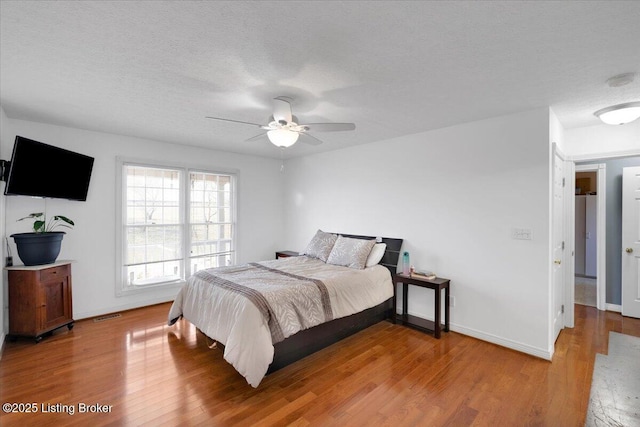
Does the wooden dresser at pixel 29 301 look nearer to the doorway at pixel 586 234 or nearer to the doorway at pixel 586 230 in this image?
the doorway at pixel 586 234

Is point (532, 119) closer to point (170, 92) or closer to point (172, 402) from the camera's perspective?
point (170, 92)

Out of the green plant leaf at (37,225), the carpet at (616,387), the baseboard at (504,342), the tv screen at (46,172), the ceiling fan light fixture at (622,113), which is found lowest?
the carpet at (616,387)

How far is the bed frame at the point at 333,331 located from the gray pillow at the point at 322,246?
2.44 feet

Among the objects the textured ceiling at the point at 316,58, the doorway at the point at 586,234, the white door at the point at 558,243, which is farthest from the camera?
the doorway at the point at 586,234

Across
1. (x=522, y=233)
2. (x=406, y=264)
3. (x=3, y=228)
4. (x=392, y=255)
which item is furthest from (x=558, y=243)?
(x=3, y=228)

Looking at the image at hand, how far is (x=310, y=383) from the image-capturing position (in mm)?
2475

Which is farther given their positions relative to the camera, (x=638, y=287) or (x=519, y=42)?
(x=638, y=287)

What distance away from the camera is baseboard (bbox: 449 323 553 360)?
290 cm

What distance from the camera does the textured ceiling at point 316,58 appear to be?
156 cm

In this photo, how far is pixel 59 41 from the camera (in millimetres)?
1831

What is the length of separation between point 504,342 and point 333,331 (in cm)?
189

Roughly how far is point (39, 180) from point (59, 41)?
220cm

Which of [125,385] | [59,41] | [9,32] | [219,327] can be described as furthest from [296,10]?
[125,385]

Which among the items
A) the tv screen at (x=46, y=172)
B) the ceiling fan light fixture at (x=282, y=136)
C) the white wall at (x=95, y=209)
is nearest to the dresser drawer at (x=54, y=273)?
the white wall at (x=95, y=209)
